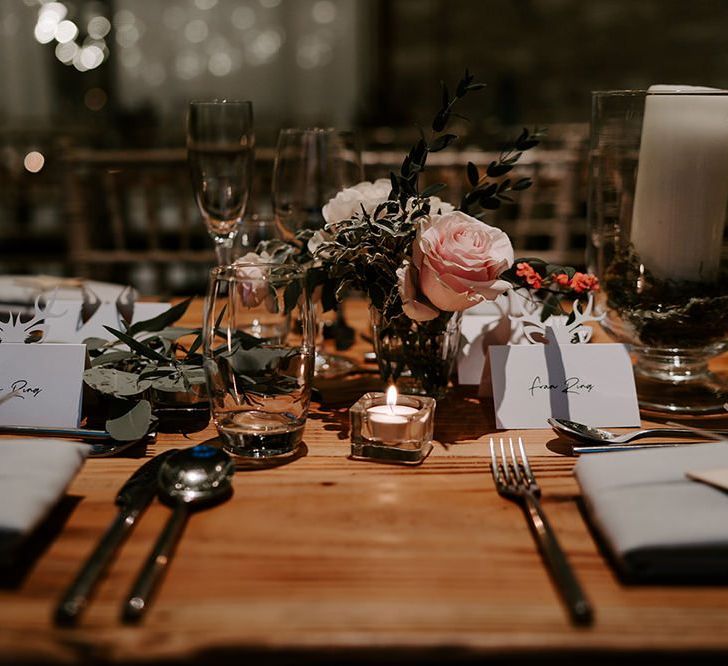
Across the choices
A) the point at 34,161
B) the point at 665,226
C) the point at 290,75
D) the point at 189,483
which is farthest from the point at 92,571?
the point at 290,75

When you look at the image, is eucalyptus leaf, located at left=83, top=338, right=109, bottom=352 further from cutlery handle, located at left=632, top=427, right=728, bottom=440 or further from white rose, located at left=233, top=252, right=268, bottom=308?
cutlery handle, located at left=632, top=427, right=728, bottom=440

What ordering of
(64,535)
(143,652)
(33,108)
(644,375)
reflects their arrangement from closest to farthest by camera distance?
(143,652)
(64,535)
(644,375)
(33,108)

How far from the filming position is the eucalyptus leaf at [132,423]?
2.54 ft

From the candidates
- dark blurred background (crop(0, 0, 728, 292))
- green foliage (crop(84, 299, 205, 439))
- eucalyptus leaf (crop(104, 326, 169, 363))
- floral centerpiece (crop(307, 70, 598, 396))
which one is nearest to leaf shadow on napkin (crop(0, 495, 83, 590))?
green foliage (crop(84, 299, 205, 439))

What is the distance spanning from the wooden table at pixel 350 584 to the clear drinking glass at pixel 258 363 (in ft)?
0.16

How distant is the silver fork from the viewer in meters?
0.51

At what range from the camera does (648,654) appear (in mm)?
481

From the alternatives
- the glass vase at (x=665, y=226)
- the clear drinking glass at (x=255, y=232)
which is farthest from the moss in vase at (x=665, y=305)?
the clear drinking glass at (x=255, y=232)

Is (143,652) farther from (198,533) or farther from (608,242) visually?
(608,242)

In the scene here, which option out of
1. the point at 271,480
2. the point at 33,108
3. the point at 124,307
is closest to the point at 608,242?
the point at 271,480

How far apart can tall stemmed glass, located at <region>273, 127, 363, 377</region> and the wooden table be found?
0.42 meters

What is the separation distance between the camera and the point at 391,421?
773 millimetres

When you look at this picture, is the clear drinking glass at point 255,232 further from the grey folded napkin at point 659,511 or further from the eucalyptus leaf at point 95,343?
the grey folded napkin at point 659,511

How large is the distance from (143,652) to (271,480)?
262 millimetres
